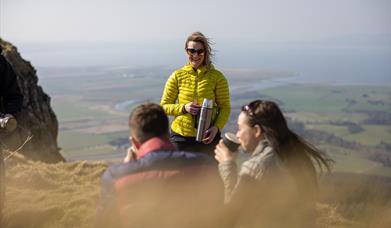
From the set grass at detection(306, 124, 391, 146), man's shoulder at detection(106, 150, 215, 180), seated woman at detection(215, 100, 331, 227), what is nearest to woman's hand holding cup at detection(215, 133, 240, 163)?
seated woman at detection(215, 100, 331, 227)

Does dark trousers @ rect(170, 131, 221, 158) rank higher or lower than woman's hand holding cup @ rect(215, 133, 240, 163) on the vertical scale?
lower

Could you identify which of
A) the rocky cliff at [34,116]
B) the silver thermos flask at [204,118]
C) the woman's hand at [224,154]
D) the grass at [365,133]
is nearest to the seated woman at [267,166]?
the woman's hand at [224,154]

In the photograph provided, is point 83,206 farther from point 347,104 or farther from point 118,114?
point 347,104

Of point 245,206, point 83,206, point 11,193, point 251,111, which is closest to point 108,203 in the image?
point 245,206

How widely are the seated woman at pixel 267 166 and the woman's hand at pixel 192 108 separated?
1955mm

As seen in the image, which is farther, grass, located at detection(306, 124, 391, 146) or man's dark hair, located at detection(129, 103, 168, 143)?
grass, located at detection(306, 124, 391, 146)

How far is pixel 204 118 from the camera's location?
558cm

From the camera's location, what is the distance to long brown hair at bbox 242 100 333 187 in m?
3.48

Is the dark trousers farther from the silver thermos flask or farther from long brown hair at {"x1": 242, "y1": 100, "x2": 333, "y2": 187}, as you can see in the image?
long brown hair at {"x1": 242, "y1": 100, "x2": 333, "y2": 187}

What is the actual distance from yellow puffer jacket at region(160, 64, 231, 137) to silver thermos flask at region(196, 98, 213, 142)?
0.48ft

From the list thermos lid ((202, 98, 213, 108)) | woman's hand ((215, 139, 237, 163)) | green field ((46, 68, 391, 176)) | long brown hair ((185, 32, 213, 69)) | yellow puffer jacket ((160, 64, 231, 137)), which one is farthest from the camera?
green field ((46, 68, 391, 176))

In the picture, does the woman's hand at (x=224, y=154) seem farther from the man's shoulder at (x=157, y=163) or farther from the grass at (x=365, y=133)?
the grass at (x=365, y=133)

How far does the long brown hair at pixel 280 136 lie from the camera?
3.48 m

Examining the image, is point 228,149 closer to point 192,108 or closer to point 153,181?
point 153,181
